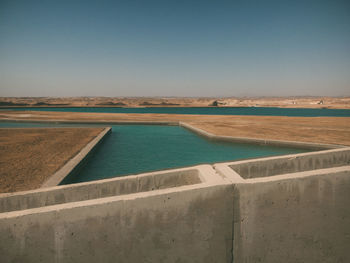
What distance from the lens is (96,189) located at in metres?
3.87

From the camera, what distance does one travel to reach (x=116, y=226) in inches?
96.0

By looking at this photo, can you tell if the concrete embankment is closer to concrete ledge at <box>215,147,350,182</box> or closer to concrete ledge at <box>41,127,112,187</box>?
concrete ledge at <box>215,147,350,182</box>

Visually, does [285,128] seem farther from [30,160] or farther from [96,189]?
[30,160]

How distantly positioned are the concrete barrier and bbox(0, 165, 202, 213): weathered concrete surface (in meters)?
A: 1.14

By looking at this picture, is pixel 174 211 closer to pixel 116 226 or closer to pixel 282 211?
pixel 116 226

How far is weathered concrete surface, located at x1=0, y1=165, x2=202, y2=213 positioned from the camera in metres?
3.76

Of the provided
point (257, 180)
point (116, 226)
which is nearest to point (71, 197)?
point (116, 226)

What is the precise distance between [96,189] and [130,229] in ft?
5.57

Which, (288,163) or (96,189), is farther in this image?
(288,163)

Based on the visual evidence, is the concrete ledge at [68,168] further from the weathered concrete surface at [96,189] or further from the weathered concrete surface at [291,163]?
the weathered concrete surface at [291,163]

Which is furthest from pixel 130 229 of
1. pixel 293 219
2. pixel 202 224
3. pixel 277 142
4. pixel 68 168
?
pixel 277 142

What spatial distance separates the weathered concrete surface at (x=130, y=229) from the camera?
229cm

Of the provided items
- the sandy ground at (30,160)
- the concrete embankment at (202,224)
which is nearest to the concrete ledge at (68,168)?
the sandy ground at (30,160)

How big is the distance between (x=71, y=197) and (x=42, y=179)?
3.44 meters
